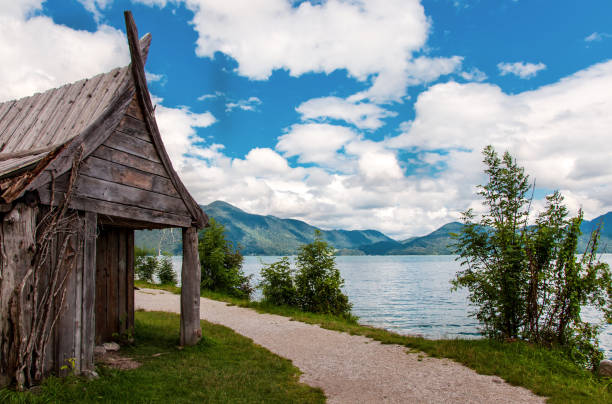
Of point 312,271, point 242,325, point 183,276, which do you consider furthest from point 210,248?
point 183,276

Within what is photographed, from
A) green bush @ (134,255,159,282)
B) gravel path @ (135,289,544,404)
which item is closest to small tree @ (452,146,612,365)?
gravel path @ (135,289,544,404)

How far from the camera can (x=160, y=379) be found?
24.5 feet

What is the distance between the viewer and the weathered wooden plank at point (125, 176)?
7305 mm

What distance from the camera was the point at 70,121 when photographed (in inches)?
316

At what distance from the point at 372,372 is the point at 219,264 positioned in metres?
19.0

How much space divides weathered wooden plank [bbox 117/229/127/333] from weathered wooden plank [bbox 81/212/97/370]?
303 cm

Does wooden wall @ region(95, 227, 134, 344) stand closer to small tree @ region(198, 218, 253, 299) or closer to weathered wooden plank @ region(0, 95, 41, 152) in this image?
weathered wooden plank @ region(0, 95, 41, 152)

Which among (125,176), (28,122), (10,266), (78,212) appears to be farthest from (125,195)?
(28,122)

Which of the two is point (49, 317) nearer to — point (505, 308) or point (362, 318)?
point (505, 308)

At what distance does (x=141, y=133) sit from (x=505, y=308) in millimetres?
10602

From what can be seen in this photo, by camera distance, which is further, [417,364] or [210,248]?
[210,248]

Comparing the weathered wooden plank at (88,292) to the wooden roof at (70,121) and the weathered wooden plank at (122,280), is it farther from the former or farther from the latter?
the weathered wooden plank at (122,280)

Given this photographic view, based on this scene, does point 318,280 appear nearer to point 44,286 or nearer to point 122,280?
point 122,280

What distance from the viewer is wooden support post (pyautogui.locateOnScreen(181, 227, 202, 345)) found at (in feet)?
32.9
